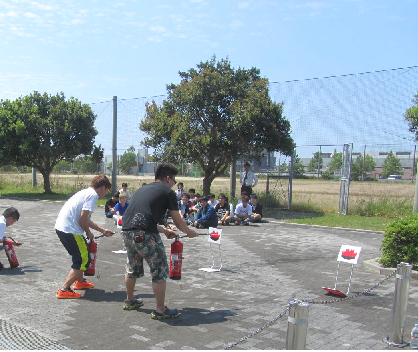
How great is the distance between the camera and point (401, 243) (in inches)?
308

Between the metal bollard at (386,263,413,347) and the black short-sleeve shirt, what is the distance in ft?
8.89

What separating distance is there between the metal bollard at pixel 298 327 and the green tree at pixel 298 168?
15780mm

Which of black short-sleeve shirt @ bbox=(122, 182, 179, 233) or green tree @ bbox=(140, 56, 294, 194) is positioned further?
green tree @ bbox=(140, 56, 294, 194)

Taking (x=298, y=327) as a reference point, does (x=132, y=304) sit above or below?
below

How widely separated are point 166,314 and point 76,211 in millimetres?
1981

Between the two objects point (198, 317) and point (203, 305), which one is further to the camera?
point (203, 305)

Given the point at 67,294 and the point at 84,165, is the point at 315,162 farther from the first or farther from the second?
the point at 84,165

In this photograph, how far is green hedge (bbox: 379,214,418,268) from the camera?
7652mm

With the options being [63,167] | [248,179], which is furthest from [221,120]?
[63,167]

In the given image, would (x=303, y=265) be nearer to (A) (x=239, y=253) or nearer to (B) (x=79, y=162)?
(A) (x=239, y=253)

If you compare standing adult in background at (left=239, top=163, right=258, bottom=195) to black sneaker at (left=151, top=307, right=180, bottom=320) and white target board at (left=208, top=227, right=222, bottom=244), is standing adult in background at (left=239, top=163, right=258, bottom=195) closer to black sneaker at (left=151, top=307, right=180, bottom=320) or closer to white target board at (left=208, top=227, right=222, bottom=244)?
white target board at (left=208, top=227, right=222, bottom=244)

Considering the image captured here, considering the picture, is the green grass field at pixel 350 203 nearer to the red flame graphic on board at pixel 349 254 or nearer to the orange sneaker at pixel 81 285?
the red flame graphic on board at pixel 349 254

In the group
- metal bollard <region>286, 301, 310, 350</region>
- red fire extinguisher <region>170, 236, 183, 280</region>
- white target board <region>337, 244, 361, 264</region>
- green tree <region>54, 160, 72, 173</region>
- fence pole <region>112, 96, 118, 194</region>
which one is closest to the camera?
metal bollard <region>286, 301, 310, 350</region>

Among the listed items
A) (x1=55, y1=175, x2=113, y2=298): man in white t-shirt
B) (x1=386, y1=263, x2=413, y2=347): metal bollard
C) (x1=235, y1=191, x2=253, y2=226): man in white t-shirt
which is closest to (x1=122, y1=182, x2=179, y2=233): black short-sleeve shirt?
(x1=55, y1=175, x2=113, y2=298): man in white t-shirt
